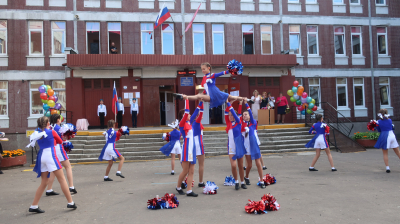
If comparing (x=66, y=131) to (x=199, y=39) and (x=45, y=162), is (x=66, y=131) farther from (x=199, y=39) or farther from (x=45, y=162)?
(x=199, y=39)

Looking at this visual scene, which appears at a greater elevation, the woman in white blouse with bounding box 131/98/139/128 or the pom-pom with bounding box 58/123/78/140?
the woman in white blouse with bounding box 131/98/139/128

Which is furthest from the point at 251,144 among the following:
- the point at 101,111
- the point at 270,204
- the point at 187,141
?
the point at 101,111

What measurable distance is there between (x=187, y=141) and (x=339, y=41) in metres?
20.3

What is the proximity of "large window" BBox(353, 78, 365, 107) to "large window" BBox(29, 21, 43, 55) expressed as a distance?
21.7m

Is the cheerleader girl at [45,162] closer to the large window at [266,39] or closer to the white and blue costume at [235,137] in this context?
the white and blue costume at [235,137]

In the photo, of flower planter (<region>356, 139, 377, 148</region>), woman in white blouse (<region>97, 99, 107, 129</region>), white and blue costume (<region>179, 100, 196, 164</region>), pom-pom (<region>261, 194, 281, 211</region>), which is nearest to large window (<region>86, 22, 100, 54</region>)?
woman in white blouse (<region>97, 99, 107, 129</region>)

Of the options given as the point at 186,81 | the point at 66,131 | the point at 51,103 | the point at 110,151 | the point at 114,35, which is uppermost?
the point at 114,35

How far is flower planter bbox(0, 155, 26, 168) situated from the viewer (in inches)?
481

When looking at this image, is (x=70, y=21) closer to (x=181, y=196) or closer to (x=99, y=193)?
(x=99, y=193)

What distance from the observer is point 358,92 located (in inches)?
899

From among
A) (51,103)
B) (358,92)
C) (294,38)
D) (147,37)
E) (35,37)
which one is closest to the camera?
(51,103)

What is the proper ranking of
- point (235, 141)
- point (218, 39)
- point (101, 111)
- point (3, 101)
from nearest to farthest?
point (235, 141) < point (101, 111) < point (3, 101) < point (218, 39)

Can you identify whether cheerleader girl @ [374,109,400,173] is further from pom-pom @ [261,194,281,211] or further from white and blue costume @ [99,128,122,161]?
white and blue costume @ [99,128,122,161]

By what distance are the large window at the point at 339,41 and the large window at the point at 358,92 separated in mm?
2305
